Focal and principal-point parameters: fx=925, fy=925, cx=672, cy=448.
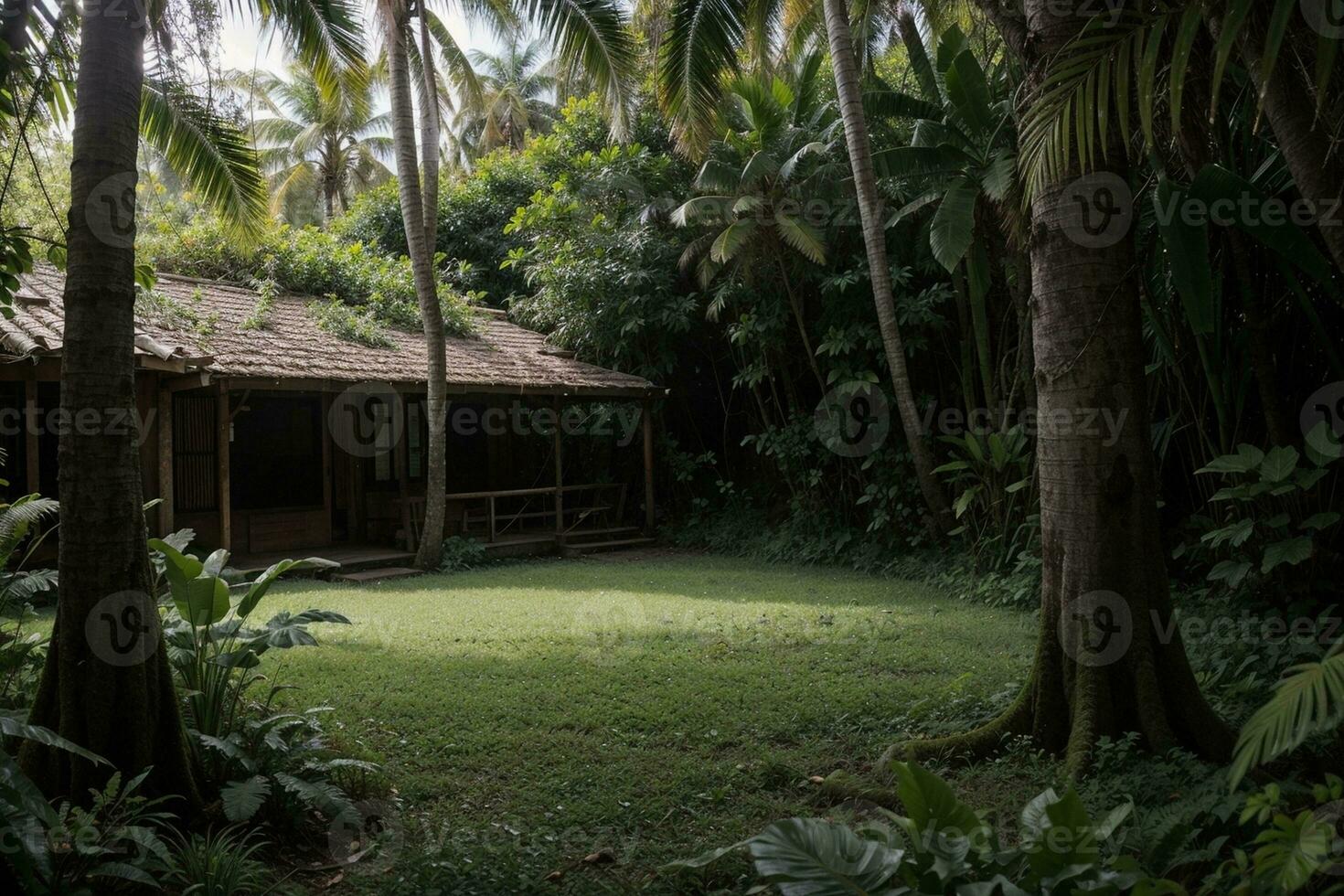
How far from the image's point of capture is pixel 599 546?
1376 cm

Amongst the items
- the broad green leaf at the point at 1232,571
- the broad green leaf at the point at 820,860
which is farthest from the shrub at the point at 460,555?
the broad green leaf at the point at 820,860

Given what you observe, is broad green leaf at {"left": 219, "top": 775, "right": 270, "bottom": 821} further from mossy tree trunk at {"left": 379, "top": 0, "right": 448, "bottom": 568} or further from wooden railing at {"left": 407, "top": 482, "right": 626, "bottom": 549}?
wooden railing at {"left": 407, "top": 482, "right": 626, "bottom": 549}

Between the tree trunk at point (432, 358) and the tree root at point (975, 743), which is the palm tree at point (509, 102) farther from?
the tree root at point (975, 743)

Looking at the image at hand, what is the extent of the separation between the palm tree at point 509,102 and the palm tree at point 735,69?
16.8m

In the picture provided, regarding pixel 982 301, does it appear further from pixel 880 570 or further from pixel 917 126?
pixel 880 570

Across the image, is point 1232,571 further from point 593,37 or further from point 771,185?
point 593,37

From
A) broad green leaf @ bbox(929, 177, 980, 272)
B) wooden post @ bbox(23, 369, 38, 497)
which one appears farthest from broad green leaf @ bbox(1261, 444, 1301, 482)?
wooden post @ bbox(23, 369, 38, 497)

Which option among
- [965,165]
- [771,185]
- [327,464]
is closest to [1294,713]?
[965,165]

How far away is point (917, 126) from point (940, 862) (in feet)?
30.2

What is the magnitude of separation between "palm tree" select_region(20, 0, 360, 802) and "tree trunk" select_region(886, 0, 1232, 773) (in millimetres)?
3430

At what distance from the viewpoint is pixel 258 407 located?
1267cm

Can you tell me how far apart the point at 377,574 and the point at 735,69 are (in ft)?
23.4

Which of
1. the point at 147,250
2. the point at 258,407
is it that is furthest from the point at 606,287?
the point at 147,250

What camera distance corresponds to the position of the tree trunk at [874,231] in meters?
9.75
